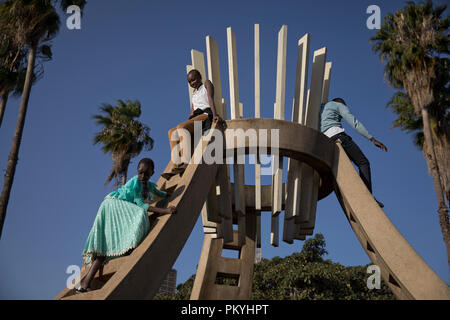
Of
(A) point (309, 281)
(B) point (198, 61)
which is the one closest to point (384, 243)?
(B) point (198, 61)

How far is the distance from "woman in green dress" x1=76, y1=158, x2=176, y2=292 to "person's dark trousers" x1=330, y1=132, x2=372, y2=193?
4.29m

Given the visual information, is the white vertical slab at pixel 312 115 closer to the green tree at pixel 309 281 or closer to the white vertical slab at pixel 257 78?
the white vertical slab at pixel 257 78

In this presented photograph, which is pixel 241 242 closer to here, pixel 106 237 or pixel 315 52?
pixel 315 52

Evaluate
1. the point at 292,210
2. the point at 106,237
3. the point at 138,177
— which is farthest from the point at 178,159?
the point at 292,210

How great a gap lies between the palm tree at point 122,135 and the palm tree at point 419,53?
11811mm

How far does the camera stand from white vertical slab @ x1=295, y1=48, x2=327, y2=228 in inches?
337

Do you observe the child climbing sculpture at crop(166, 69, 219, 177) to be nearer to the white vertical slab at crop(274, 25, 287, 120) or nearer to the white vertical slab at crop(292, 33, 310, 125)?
the white vertical slab at crop(274, 25, 287, 120)

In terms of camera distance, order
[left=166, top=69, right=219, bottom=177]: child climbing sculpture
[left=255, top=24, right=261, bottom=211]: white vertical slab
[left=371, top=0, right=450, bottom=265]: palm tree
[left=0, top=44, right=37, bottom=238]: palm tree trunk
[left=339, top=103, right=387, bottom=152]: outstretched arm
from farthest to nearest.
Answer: [left=371, top=0, right=450, bottom=265]: palm tree → [left=0, top=44, right=37, bottom=238]: palm tree trunk → [left=255, top=24, right=261, bottom=211]: white vertical slab → [left=339, top=103, right=387, bottom=152]: outstretched arm → [left=166, top=69, right=219, bottom=177]: child climbing sculpture

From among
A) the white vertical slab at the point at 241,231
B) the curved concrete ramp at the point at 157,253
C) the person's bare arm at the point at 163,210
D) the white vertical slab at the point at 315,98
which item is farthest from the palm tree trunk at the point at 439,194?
the person's bare arm at the point at 163,210

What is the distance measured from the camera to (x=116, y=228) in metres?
5.19

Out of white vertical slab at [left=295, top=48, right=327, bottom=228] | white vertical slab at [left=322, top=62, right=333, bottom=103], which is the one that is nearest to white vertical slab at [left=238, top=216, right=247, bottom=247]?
white vertical slab at [left=295, top=48, right=327, bottom=228]
